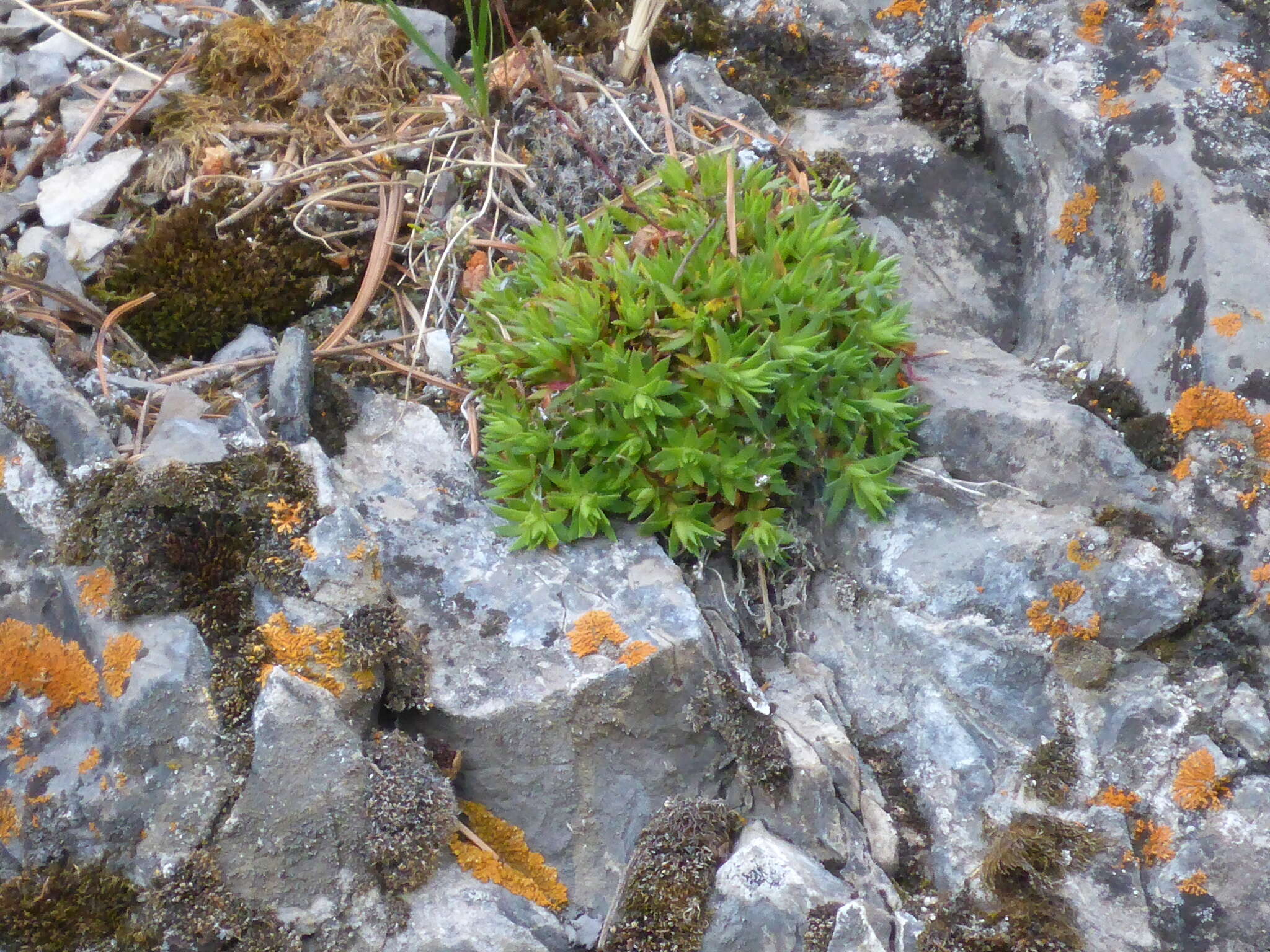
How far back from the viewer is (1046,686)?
11.5 feet

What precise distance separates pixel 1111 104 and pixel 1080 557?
7.50 ft

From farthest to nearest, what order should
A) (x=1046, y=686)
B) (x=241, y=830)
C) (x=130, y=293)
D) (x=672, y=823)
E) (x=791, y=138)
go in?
1. (x=791, y=138)
2. (x=130, y=293)
3. (x=1046, y=686)
4. (x=672, y=823)
5. (x=241, y=830)

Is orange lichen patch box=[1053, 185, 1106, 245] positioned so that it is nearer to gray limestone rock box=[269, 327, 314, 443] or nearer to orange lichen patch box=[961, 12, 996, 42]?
orange lichen patch box=[961, 12, 996, 42]

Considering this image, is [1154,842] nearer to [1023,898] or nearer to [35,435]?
[1023,898]

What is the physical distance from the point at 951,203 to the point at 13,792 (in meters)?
4.78

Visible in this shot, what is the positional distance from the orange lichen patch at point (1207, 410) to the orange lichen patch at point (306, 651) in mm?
3317

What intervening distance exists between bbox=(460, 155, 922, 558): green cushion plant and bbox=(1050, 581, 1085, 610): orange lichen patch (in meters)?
0.72

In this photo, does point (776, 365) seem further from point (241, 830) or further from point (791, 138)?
point (241, 830)

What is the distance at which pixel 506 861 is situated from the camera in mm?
3422

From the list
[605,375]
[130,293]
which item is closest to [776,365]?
[605,375]

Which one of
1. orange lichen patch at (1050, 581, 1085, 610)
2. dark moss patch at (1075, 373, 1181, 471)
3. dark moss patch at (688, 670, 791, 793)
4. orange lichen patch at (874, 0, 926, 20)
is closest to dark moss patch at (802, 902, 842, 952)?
dark moss patch at (688, 670, 791, 793)

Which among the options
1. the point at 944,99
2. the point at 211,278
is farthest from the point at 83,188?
the point at 944,99

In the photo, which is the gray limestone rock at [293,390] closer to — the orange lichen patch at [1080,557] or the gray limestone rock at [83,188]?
the gray limestone rock at [83,188]

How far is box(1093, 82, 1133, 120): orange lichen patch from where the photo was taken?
434 centimetres
